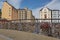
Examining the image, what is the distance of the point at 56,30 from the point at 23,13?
189 ft

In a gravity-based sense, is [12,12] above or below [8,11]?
below

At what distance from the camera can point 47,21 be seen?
2791 centimetres

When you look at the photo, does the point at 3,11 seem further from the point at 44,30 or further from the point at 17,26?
the point at 44,30

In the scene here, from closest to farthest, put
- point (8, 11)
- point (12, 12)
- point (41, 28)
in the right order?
point (41, 28) → point (12, 12) → point (8, 11)

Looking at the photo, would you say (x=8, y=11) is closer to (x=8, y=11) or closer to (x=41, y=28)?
(x=8, y=11)

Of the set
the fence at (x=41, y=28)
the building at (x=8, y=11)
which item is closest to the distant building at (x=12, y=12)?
the building at (x=8, y=11)

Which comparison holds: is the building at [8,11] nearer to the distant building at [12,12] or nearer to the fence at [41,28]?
the distant building at [12,12]

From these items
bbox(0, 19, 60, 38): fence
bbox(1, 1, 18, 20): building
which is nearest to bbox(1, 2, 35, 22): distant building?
bbox(1, 1, 18, 20): building

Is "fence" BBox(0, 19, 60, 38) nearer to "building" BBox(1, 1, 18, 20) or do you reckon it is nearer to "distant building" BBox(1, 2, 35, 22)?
"distant building" BBox(1, 2, 35, 22)

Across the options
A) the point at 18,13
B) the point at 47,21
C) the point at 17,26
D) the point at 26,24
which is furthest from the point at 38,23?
the point at 18,13

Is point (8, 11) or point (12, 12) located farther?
point (8, 11)

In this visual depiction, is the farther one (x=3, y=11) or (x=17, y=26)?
(x=3, y=11)

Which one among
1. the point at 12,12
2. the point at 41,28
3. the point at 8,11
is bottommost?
the point at 41,28

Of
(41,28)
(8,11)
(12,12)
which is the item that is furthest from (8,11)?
(41,28)
